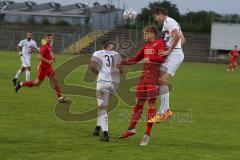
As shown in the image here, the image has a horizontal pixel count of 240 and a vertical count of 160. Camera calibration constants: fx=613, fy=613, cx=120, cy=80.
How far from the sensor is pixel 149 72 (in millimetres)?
11484

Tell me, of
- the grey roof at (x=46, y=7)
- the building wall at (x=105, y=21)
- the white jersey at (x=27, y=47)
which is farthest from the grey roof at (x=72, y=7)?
the white jersey at (x=27, y=47)

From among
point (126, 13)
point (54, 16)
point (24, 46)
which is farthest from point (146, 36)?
point (54, 16)

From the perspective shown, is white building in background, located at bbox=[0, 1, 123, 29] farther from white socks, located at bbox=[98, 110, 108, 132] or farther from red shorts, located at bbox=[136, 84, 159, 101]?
red shorts, located at bbox=[136, 84, 159, 101]

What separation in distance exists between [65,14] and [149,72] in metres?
87.9

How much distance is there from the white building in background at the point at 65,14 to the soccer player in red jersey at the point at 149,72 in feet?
225

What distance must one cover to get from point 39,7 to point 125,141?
100400 millimetres

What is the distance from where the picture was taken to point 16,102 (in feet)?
58.4

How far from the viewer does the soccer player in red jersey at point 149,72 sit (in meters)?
11.3

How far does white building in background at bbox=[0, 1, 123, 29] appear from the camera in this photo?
82688 millimetres

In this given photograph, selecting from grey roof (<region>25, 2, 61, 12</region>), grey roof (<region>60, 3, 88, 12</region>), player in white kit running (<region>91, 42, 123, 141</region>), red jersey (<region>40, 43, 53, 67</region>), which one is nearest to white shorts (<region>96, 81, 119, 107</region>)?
player in white kit running (<region>91, 42, 123, 141</region>)

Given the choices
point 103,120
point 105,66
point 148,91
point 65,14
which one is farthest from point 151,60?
point 65,14

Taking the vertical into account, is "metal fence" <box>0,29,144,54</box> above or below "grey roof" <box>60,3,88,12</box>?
below

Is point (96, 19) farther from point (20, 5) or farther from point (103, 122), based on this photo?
point (103, 122)

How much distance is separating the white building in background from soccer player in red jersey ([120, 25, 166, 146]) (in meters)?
68.6
